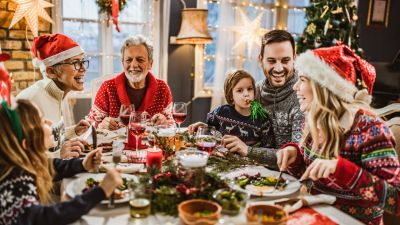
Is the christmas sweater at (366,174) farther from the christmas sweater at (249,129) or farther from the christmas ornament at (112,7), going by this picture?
the christmas ornament at (112,7)

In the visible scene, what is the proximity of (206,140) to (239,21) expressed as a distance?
12.1ft

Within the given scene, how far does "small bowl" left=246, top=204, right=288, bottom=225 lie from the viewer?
3.59 ft

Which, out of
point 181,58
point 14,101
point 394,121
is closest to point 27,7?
→ point 181,58

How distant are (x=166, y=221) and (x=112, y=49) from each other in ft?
12.3

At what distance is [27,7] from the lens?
3357 mm

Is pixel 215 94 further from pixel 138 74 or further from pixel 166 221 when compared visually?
pixel 166 221

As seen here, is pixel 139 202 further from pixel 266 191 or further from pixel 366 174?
pixel 366 174

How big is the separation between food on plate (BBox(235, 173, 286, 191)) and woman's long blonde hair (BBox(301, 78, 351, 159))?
0.22 meters

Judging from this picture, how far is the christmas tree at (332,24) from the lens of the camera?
457 cm

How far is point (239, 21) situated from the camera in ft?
17.0

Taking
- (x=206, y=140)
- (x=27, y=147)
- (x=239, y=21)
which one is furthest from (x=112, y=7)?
(x=27, y=147)

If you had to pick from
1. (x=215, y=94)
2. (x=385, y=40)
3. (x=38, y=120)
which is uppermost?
(x=385, y=40)

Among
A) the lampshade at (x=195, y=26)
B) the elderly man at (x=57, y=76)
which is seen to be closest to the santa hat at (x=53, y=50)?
the elderly man at (x=57, y=76)

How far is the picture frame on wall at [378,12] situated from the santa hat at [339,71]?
17.4 feet
